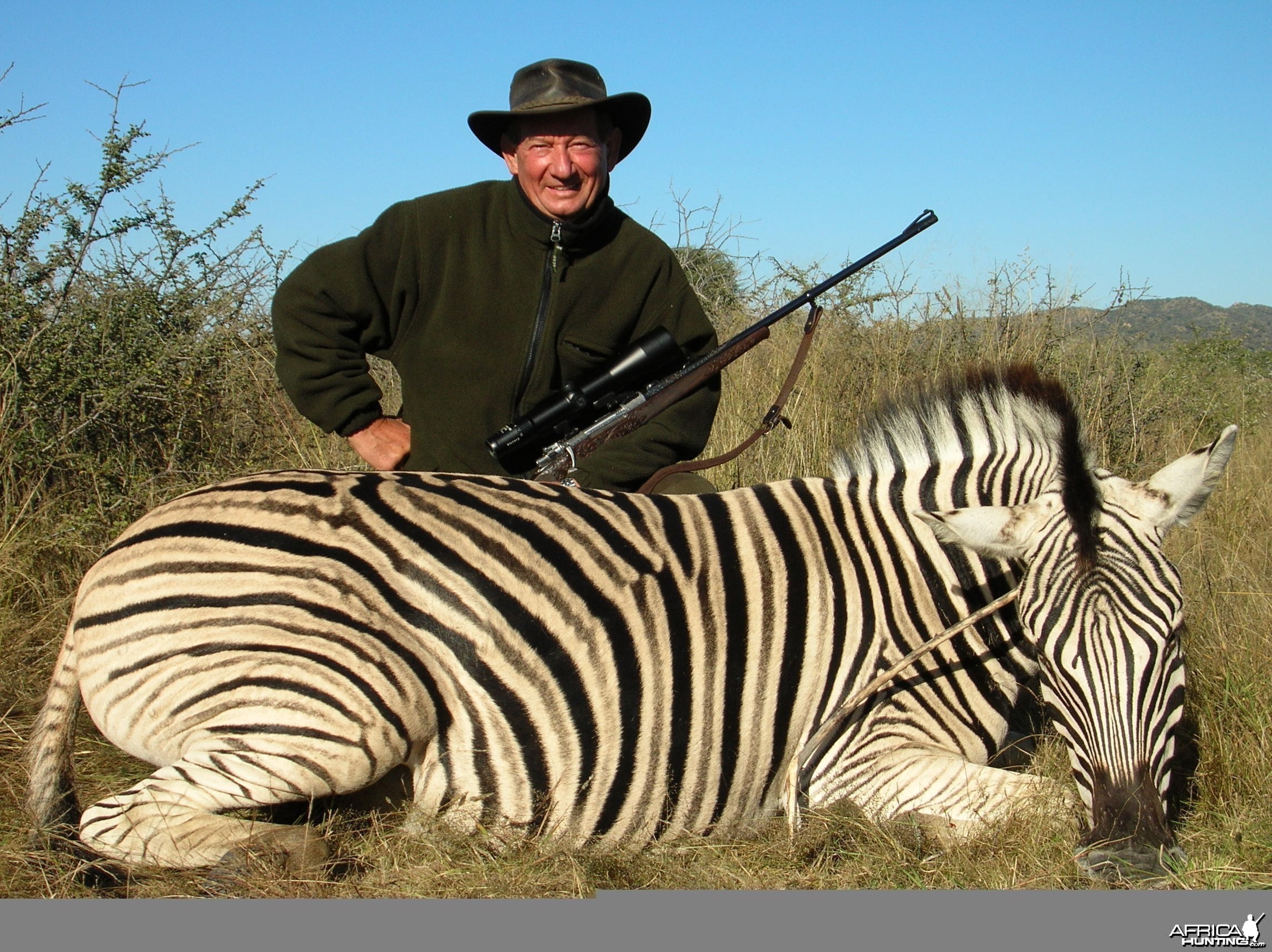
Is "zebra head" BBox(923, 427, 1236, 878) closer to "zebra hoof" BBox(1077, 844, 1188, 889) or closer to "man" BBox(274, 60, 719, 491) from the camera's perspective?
"zebra hoof" BBox(1077, 844, 1188, 889)

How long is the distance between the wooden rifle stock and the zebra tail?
1624mm

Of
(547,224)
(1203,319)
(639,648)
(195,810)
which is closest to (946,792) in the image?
(639,648)

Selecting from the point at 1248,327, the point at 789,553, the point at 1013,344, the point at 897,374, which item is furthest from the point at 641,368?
the point at 1248,327

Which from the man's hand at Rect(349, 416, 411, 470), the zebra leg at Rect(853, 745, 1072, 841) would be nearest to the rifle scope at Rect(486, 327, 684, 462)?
A: the man's hand at Rect(349, 416, 411, 470)

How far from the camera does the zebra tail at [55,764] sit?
243 cm

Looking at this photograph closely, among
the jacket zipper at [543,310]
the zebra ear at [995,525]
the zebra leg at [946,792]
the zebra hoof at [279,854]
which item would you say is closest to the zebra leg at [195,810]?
the zebra hoof at [279,854]

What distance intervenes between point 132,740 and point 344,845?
0.57m

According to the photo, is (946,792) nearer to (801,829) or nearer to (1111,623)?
(801,829)

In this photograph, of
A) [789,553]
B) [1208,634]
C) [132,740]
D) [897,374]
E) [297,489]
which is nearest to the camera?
[132,740]

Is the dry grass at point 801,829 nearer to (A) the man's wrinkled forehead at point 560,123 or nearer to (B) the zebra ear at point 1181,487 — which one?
(B) the zebra ear at point 1181,487

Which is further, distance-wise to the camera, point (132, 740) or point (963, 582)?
point (963, 582)

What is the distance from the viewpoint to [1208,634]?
3820mm

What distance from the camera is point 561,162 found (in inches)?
152

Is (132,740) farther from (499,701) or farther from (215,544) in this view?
(499,701)
